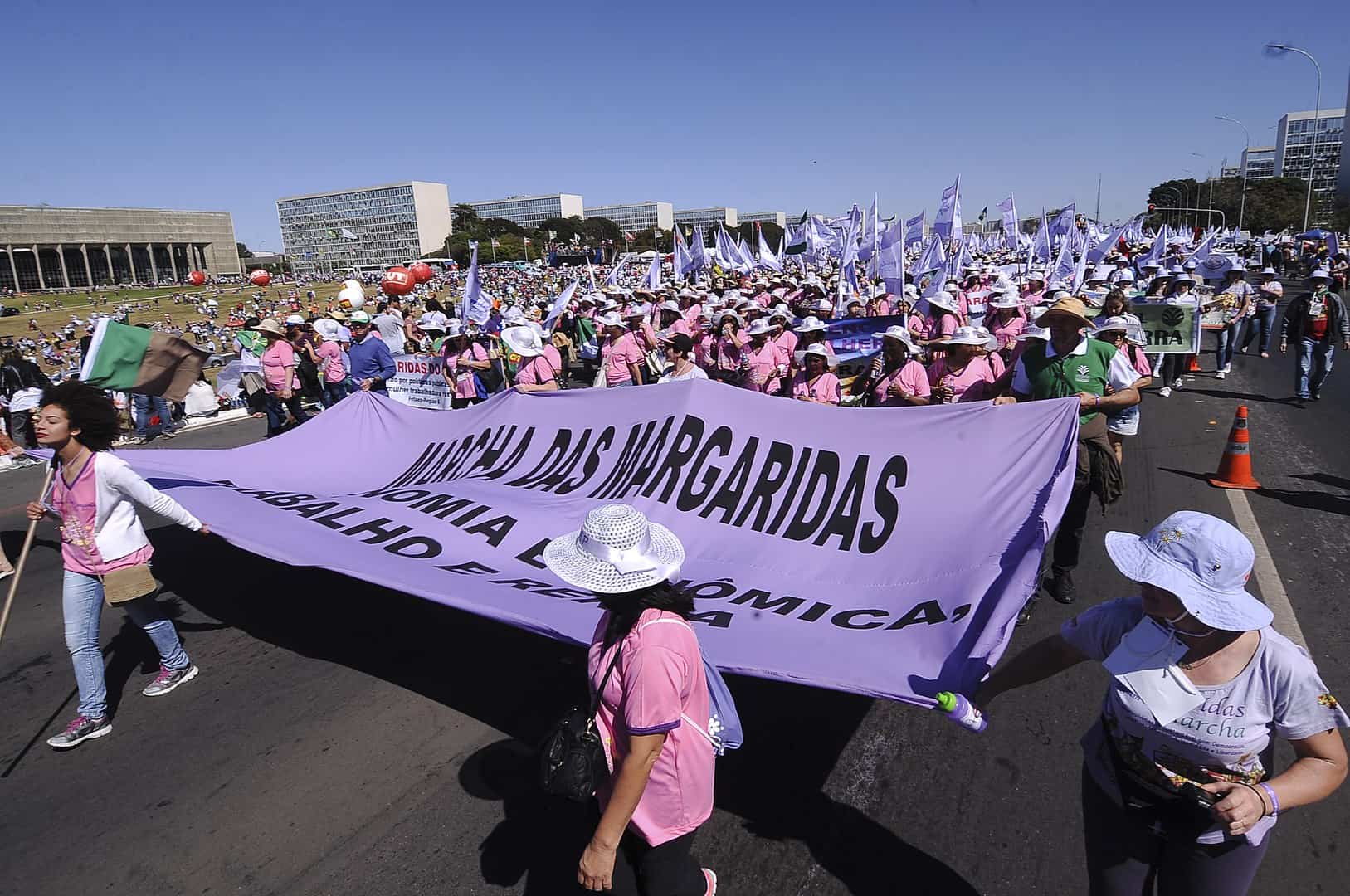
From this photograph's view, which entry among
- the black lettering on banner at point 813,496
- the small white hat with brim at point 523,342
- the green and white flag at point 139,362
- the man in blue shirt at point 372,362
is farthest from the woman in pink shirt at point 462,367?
the black lettering on banner at point 813,496

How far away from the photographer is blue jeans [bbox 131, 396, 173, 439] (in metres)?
13.2

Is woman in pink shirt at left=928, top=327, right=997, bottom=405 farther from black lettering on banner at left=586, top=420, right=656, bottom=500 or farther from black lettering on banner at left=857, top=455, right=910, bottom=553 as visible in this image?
black lettering on banner at left=586, top=420, right=656, bottom=500

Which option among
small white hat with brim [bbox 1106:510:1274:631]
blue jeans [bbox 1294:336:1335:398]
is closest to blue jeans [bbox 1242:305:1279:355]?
blue jeans [bbox 1294:336:1335:398]

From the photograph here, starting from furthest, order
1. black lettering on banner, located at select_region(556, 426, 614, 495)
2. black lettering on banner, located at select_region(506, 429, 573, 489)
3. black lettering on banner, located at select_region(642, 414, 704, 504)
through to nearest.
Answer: black lettering on banner, located at select_region(506, 429, 573, 489) → black lettering on banner, located at select_region(556, 426, 614, 495) → black lettering on banner, located at select_region(642, 414, 704, 504)

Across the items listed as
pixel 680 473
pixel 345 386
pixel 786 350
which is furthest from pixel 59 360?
pixel 680 473

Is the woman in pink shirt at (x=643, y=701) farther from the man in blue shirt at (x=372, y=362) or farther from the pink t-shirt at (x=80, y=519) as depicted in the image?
the man in blue shirt at (x=372, y=362)

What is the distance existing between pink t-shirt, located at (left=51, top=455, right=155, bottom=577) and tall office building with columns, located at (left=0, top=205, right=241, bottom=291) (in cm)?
11765

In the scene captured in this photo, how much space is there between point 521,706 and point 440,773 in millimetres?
659

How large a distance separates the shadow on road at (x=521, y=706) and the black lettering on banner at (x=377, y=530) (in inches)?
36.6

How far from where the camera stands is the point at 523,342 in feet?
28.7

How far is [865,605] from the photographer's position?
11.7ft

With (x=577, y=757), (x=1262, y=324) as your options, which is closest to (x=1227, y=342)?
(x=1262, y=324)

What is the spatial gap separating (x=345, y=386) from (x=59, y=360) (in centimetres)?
1841

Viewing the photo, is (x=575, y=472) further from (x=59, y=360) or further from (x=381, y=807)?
(x=59, y=360)
